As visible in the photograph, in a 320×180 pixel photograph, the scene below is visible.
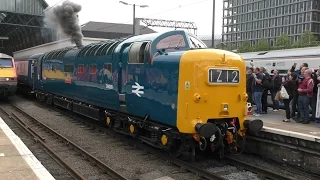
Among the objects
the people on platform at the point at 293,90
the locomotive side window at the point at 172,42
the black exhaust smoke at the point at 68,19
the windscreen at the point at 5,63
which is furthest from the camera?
the black exhaust smoke at the point at 68,19

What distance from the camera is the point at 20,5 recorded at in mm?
45812

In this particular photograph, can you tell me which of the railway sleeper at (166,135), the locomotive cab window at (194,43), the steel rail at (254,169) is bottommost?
the steel rail at (254,169)

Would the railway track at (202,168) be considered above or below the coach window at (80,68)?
below

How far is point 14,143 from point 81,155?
1.64 metres

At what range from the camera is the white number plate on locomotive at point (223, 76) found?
7.69 meters

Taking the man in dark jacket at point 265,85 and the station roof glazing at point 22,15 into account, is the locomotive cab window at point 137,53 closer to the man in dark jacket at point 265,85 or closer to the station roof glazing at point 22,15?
the man in dark jacket at point 265,85

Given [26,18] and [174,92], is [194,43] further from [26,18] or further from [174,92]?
[26,18]

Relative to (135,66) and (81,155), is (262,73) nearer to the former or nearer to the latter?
(135,66)

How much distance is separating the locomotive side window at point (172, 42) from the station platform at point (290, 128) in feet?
9.57

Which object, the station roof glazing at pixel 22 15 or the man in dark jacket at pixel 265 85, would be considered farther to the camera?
the station roof glazing at pixel 22 15

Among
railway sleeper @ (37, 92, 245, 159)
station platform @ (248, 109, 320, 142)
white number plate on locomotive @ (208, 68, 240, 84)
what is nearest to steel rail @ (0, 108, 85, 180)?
railway sleeper @ (37, 92, 245, 159)

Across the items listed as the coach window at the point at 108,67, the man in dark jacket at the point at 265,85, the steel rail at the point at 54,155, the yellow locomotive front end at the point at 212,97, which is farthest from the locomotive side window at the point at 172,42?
A: the man in dark jacket at the point at 265,85

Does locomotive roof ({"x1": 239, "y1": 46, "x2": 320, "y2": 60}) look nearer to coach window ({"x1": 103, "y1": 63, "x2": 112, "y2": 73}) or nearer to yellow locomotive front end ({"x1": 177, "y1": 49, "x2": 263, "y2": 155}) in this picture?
yellow locomotive front end ({"x1": 177, "y1": 49, "x2": 263, "y2": 155})

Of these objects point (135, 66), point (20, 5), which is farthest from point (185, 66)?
point (20, 5)
